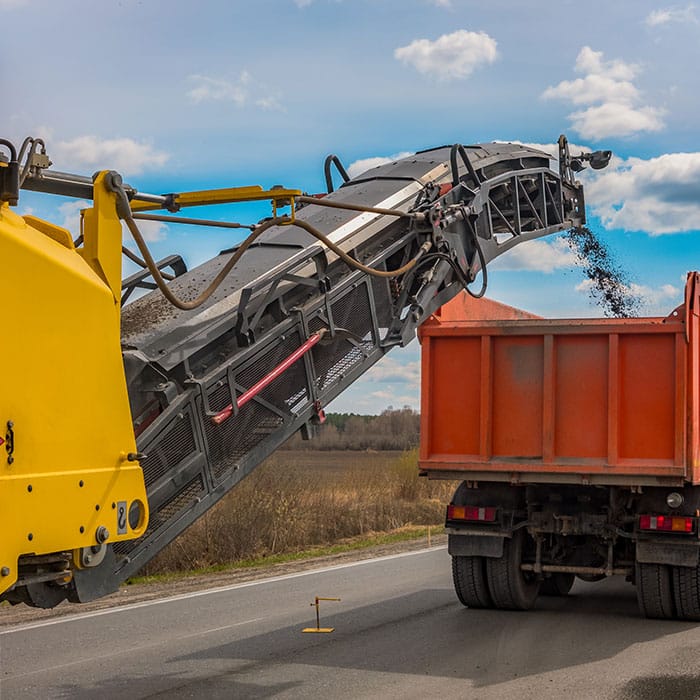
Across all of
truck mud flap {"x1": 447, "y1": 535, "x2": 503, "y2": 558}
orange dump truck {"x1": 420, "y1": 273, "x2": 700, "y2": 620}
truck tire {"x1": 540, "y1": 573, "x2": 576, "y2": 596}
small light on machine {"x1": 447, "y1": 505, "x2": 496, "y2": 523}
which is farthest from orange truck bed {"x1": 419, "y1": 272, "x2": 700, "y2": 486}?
truck tire {"x1": 540, "y1": 573, "x2": 576, "y2": 596}

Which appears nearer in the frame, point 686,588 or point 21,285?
point 21,285

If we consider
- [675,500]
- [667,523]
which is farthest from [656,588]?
[675,500]

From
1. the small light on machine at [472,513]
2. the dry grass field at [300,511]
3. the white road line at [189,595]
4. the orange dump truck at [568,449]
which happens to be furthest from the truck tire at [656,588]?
the dry grass field at [300,511]

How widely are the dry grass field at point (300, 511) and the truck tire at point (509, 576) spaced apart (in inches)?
226

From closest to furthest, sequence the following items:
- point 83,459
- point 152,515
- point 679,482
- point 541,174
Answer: point 83,459 → point 152,515 → point 679,482 → point 541,174

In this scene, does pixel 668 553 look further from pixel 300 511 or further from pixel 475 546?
pixel 300 511

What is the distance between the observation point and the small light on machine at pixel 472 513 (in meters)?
9.84

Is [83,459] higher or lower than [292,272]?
lower

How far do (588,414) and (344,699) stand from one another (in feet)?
12.1

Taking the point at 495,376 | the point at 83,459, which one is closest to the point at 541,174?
the point at 495,376

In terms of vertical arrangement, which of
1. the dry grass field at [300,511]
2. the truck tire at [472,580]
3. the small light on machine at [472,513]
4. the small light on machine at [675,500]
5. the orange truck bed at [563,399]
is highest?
the orange truck bed at [563,399]

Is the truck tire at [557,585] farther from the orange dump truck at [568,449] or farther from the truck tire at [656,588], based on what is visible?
the truck tire at [656,588]

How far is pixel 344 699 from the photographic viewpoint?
6918 millimetres

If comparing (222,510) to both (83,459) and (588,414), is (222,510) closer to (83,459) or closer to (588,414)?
(588,414)
